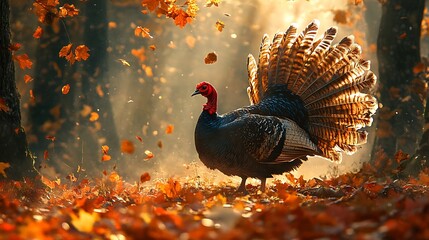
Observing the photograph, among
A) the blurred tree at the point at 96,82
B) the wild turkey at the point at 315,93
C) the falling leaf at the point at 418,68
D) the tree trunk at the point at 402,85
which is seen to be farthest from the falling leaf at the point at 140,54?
the wild turkey at the point at 315,93

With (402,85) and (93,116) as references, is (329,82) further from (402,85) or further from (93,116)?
(93,116)

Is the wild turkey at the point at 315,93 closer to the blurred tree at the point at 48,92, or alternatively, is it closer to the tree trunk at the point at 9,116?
the tree trunk at the point at 9,116

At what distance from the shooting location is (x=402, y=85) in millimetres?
12789

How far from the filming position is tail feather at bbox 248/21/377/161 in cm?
925

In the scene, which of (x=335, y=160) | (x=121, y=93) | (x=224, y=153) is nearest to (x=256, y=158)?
(x=224, y=153)

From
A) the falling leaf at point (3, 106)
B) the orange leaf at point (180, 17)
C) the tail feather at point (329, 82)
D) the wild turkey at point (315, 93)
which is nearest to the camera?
the falling leaf at point (3, 106)

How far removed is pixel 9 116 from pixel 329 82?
4.90 metres

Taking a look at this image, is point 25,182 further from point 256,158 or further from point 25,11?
point 25,11

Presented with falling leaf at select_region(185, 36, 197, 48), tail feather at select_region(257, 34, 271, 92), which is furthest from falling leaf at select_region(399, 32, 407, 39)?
falling leaf at select_region(185, 36, 197, 48)

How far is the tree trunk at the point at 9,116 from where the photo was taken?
8031 millimetres

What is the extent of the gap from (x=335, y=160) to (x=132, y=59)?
16.0m

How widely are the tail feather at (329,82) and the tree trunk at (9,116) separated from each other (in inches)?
162

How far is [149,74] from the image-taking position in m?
25.7

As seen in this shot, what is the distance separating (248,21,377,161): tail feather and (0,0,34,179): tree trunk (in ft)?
13.5
